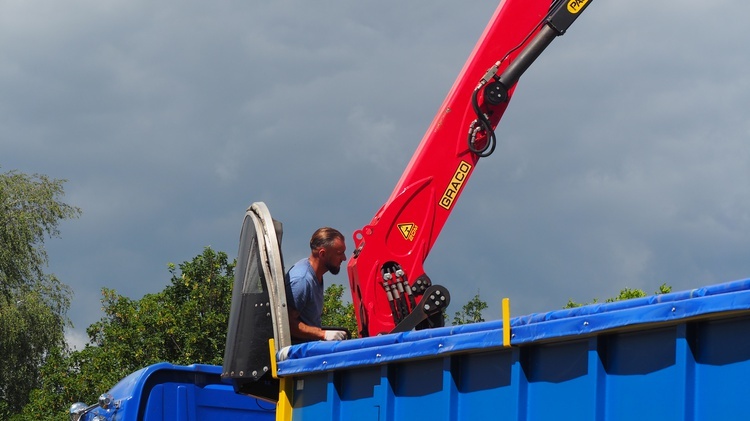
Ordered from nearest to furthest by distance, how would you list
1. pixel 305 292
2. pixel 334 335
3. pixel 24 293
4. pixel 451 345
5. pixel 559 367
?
1. pixel 559 367
2. pixel 451 345
3. pixel 334 335
4. pixel 305 292
5. pixel 24 293

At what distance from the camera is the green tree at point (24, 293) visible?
31.2m

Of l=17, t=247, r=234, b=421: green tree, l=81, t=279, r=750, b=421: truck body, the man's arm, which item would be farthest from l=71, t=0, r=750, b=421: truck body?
l=17, t=247, r=234, b=421: green tree

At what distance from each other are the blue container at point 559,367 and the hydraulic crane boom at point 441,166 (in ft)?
7.17

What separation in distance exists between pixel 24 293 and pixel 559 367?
29.8m

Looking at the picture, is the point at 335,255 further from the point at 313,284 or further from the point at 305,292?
the point at 305,292

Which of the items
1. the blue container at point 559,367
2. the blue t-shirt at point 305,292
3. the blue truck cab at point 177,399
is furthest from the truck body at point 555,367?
the blue truck cab at point 177,399

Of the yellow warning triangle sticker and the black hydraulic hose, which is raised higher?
the black hydraulic hose

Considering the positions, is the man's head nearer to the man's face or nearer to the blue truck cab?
the man's face

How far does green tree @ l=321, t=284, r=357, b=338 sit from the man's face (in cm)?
1626

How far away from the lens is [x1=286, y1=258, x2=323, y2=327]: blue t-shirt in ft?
22.6

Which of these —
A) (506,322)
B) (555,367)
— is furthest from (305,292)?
(555,367)

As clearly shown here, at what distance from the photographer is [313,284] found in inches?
276

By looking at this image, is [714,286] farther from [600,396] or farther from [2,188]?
[2,188]

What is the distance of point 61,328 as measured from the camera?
32.1 metres
